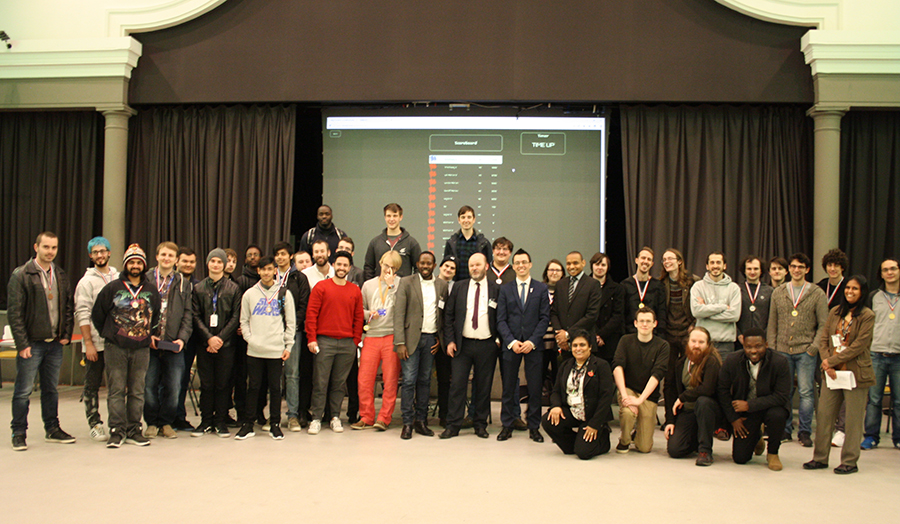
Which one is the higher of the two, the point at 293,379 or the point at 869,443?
the point at 293,379

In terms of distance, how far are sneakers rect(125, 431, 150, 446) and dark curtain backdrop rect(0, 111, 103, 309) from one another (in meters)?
3.74

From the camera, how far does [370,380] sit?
5297mm

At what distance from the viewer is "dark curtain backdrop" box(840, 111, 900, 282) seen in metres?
6.90

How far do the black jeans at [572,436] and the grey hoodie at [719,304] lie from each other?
4.43ft

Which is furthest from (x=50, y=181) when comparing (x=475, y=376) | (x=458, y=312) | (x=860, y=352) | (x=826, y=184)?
(x=826, y=184)

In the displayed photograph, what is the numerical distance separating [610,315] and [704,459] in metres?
1.42

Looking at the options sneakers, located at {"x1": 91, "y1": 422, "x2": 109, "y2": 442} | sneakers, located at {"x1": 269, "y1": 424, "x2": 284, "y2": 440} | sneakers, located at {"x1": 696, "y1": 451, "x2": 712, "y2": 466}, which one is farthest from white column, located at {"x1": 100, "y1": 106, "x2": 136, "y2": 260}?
sneakers, located at {"x1": 696, "y1": 451, "x2": 712, "y2": 466}

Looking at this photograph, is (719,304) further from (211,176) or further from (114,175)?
(114,175)

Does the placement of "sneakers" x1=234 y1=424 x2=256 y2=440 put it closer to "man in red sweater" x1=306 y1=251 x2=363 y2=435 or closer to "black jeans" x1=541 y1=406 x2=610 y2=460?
"man in red sweater" x1=306 y1=251 x2=363 y2=435

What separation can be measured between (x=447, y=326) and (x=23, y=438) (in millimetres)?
2927

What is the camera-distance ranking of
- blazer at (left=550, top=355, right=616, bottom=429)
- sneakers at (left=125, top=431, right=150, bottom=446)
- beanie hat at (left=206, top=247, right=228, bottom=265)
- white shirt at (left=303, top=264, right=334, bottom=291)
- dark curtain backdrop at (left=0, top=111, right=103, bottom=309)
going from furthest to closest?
dark curtain backdrop at (left=0, top=111, right=103, bottom=309), white shirt at (left=303, top=264, right=334, bottom=291), beanie hat at (left=206, top=247, right=228, bottom=265), sneakers at (left=125, top=431, right=150, bottom=446), blazer at (left=550, top=355, right=616, bottom=429)

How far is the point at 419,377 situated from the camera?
17.3 ft

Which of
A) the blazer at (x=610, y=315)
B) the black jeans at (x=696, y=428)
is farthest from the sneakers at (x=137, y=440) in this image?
the black jeans at (x=696, y=428)

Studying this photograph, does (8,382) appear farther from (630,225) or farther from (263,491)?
(630,225)
